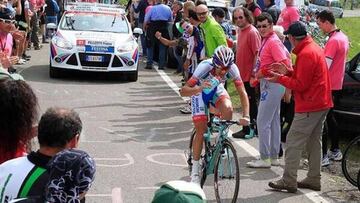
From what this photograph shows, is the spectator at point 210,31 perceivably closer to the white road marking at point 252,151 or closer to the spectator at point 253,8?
the white road marking at point 252,151

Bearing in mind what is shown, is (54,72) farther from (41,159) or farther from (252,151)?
(41,159)

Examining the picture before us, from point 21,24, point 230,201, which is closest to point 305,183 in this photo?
point 230,201

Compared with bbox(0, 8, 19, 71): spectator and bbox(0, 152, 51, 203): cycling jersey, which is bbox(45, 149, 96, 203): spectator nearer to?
bbox(0, 152, 51, 203): cycling jersey

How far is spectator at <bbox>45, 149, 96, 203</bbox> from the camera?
2.97m

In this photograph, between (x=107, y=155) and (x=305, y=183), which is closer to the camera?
(x=305, y=183)

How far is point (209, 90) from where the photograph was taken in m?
6.58

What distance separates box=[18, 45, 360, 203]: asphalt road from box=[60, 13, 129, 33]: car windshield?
118 centimetres

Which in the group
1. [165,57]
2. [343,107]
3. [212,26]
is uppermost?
[212,26]

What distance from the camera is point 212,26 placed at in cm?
1005

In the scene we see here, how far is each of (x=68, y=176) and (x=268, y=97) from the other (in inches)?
212

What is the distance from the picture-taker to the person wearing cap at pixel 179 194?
229cm

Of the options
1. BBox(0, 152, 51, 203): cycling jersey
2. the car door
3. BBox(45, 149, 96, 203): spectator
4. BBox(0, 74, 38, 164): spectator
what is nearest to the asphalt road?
the car door

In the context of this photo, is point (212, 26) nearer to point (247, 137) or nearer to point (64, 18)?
point (247, 137)

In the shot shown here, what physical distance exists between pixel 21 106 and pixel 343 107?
6711mm
